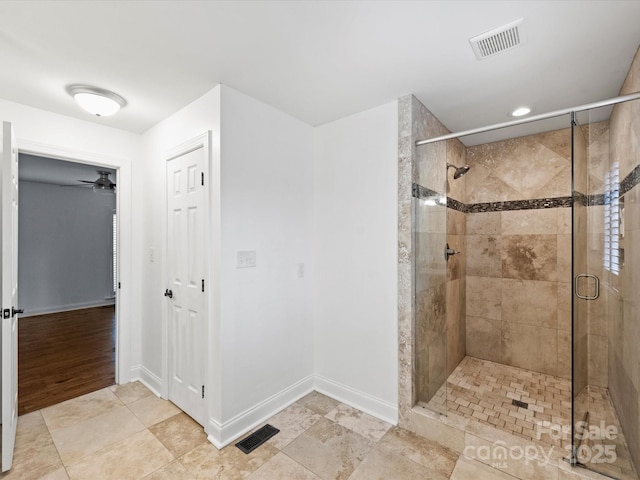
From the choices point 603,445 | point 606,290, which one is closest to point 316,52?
point 606,290

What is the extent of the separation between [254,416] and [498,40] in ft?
9.50

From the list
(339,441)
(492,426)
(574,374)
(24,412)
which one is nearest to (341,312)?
(339,441)

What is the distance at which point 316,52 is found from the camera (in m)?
1.77

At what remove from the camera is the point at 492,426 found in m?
2.10

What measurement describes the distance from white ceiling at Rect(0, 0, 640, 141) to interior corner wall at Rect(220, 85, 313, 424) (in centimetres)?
29

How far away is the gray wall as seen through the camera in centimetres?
579

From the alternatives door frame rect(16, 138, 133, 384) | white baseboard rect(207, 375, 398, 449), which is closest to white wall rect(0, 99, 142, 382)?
door frame rect(16, 138, 133, 384)

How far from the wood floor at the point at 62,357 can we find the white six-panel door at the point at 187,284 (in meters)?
1.07

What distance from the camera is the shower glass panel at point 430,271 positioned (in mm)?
2336

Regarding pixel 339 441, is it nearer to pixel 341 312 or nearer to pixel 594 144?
pixel 341 312

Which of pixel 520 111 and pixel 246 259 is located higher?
pixel 520 111

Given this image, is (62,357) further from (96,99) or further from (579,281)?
(579,281)

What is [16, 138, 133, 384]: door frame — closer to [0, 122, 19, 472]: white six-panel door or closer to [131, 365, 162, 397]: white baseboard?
[131, 365, 162, 397]: white baseboard

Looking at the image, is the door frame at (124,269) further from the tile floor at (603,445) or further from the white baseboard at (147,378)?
the tile floor at (603,445)
